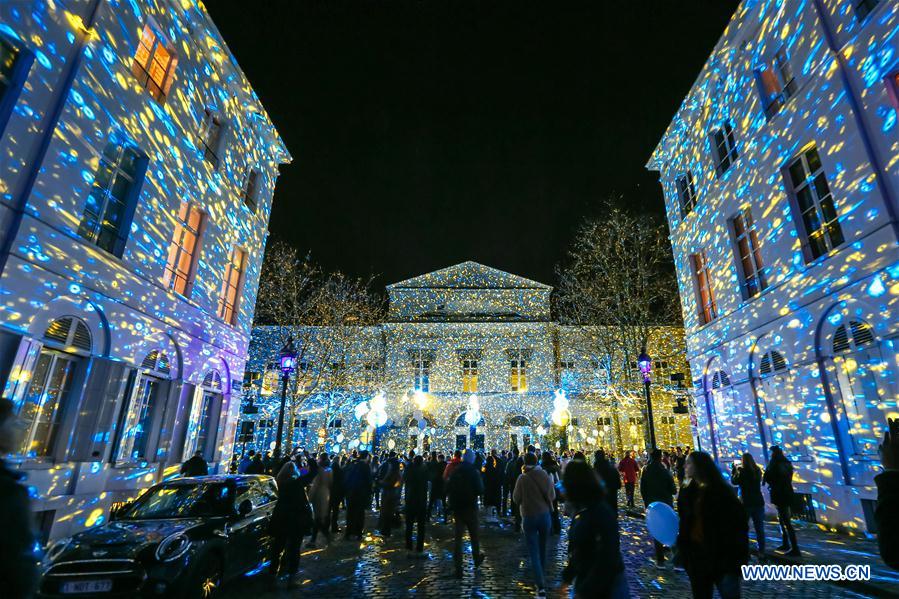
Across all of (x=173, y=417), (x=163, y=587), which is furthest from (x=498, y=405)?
(x=163, y=587)

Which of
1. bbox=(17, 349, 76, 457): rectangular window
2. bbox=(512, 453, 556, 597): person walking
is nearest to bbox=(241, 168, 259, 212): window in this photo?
bbox=(17, 349, 76, 457): rectangular window

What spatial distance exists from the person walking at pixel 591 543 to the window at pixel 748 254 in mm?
10867

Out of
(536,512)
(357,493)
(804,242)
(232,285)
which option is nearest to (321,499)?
(357,493)

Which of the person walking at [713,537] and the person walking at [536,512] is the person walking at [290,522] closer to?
the person walking at [536,512]

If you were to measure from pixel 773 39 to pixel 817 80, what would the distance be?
2371 millimetres

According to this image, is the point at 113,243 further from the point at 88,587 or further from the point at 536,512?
the point at 536,512

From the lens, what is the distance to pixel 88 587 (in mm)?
4449

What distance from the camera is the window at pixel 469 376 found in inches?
1403

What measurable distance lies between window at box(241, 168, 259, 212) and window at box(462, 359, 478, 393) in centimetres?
2367

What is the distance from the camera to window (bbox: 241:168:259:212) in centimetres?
1529

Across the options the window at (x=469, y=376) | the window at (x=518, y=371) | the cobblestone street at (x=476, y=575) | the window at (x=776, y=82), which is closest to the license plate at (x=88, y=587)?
the cobblestone street at (x=476, y=575)

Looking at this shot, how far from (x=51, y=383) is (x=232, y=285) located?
6.92 m

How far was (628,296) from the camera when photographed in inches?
810

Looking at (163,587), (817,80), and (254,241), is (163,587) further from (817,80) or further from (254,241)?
(817,80)
